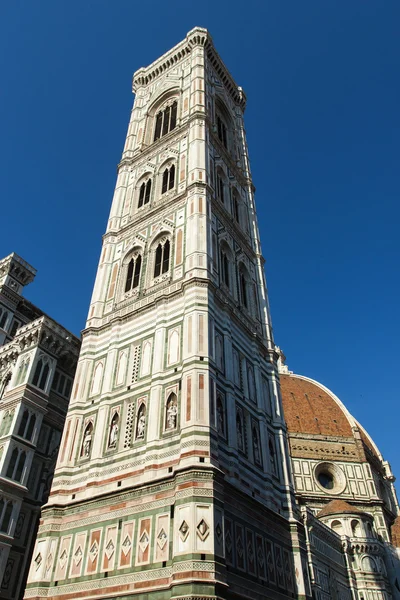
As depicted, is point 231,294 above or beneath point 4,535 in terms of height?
above

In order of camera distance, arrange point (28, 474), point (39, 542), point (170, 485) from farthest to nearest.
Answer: point (28, 474), point (39, 542), point (170, 485)

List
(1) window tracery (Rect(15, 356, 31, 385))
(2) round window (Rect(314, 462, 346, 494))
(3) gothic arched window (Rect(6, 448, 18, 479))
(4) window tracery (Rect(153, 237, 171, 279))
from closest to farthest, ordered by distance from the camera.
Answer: (3) gothic arched window (Rect(6, 448, 18, 479)) → (4) window tracery (Rect(153, 237, 171, 279)) → (1) window tracery (Rect(15, 356, 31, 385)) → (2) round window (Rect(314, 462, 346, 494))

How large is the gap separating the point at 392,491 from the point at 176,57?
45397mm

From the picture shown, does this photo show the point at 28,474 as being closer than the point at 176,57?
Yes

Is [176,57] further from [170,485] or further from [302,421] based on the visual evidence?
[302,421]

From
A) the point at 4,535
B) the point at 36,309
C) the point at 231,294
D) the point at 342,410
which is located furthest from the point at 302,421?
the point at 4,535

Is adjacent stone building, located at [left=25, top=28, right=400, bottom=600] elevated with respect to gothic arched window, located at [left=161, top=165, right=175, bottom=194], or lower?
lower

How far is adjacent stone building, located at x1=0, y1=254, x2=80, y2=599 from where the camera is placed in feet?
56.6

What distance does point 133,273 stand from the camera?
21.4 meters

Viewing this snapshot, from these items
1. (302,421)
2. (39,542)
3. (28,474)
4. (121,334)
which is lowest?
(39,542)

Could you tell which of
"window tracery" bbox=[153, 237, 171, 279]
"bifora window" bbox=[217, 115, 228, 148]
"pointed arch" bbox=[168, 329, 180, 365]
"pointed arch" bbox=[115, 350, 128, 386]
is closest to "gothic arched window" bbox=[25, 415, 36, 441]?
"pointed arch" bbox=[115, 350, 128, 386]

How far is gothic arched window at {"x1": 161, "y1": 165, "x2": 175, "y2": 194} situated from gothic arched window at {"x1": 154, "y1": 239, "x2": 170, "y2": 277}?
4.03 meters

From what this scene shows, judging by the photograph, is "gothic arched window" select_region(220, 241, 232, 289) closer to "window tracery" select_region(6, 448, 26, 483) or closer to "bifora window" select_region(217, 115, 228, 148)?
"bifora window" select_region(217, 115, 228, 148)

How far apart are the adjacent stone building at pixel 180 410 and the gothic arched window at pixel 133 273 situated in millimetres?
65
